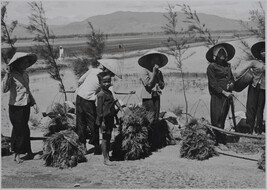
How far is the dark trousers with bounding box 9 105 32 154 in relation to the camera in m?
7.48

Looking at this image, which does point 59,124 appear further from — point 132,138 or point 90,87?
point 132,138

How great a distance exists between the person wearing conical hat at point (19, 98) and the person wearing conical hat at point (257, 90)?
14.2ft

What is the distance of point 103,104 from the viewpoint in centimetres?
725

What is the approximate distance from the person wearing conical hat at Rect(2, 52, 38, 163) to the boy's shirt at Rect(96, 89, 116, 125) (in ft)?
4.15

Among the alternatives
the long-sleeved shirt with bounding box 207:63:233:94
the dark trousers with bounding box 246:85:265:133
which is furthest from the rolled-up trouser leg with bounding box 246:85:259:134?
the long-sleeved shirt with bounding box 207:63:233:94

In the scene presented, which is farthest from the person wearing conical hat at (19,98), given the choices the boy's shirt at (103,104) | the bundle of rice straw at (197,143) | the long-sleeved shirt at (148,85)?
the bundle of rice straw at (197,143)

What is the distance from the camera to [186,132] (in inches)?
305

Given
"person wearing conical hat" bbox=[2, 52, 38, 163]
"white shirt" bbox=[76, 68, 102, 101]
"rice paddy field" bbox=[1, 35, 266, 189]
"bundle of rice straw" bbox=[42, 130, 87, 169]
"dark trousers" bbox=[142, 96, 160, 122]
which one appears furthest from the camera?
"dark trousers" bbox=[142, 96, 160, 122]

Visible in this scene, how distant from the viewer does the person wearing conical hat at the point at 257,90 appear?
8.64m

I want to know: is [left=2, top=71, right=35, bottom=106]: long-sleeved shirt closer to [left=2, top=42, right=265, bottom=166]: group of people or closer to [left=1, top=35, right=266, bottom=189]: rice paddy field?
[left=2, top=42, right=265, bottom=166]: group of people

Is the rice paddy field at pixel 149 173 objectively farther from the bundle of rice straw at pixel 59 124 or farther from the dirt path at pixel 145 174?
the bundle of rice straw at pixel 59 124

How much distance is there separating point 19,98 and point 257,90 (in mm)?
4652

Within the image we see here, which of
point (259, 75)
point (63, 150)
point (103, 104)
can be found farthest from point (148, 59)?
point (63, 150)

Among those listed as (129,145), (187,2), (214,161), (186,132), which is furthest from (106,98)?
(187,2)
